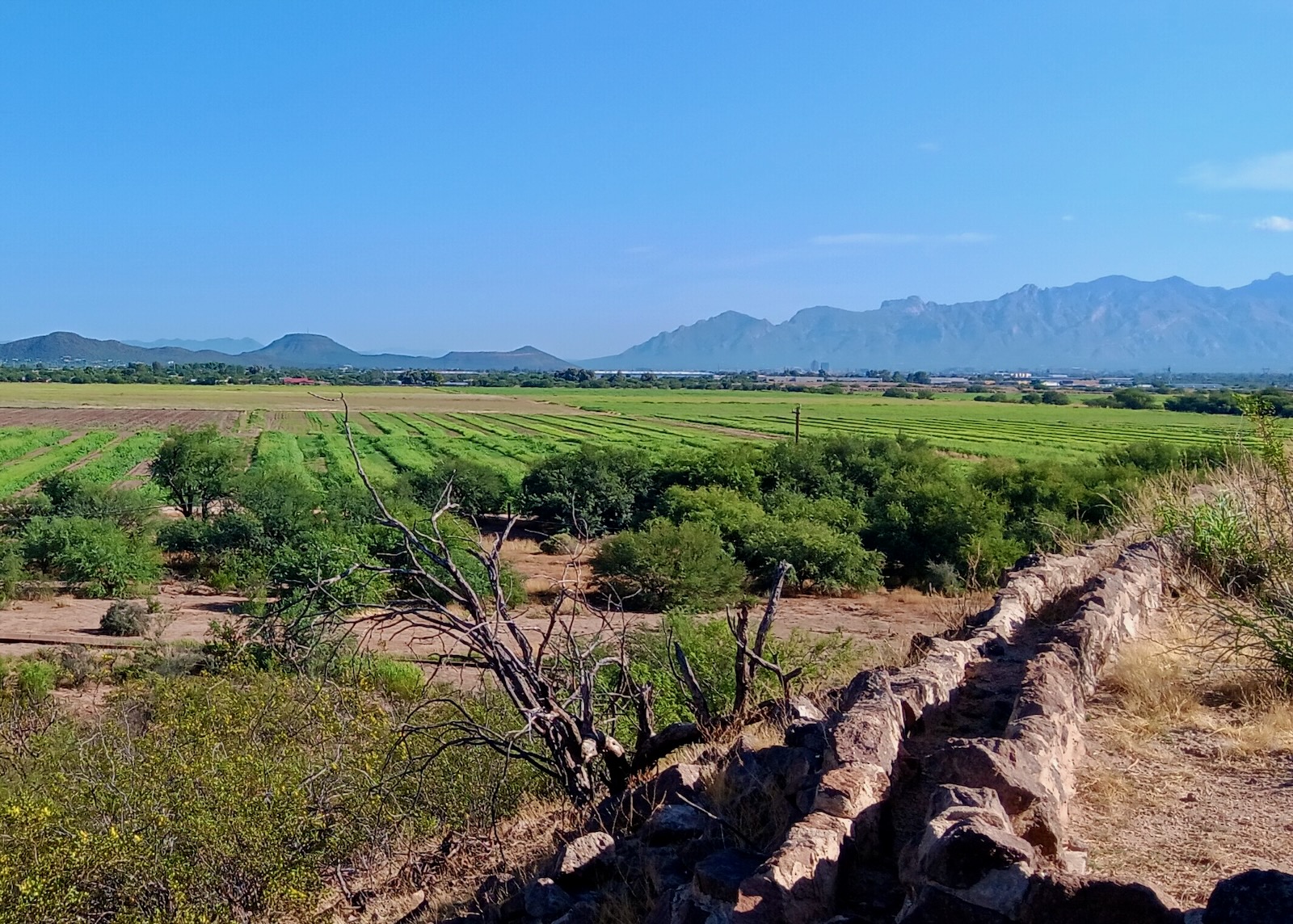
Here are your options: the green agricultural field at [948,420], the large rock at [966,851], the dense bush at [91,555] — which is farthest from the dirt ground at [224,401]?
the large rock at [966,851]

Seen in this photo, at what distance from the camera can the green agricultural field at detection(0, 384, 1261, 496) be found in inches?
2274

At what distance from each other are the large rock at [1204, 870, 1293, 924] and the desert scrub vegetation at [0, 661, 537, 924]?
15.6ft

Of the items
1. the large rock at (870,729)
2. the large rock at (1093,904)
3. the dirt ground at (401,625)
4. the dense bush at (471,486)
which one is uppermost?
the large rock at (1093,904)

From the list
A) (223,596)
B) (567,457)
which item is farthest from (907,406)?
(223,596)

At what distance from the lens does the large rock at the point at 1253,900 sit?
2.93 m

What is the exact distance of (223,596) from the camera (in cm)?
2889

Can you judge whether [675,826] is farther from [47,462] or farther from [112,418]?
[112,418]

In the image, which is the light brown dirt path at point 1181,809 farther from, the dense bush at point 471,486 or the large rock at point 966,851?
the dense bush at point 471,486

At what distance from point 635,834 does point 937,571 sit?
26.2m

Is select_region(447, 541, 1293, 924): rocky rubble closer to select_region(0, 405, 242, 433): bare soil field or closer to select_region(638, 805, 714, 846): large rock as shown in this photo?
select_region(638, 805, 714, 846): large rock

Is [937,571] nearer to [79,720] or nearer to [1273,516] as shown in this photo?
[1273,516]

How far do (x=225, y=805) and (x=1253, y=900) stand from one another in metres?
7.88

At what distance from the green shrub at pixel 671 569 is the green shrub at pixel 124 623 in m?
12.0

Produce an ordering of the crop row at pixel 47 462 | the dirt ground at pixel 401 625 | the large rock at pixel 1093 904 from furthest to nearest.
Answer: the crop row at pixel 47 462, the dirt ground at pixel 401 625, the large rock at pixel 1093 904
